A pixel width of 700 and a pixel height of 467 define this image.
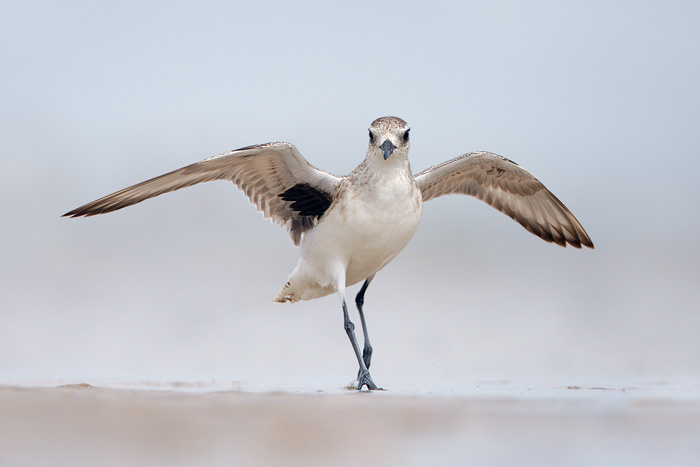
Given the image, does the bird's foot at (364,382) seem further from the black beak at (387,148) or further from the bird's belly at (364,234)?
the black beak at (387,148)

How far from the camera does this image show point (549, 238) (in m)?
12.7

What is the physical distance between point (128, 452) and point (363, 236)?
417cm

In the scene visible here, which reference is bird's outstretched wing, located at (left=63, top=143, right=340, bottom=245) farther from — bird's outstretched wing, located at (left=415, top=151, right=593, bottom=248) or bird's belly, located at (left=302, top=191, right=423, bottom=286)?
bird's outstretched wing, located at (left=415, top=151, right=593, bottom=248)

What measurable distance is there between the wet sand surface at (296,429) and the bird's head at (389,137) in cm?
311

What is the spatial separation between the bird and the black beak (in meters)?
0.01

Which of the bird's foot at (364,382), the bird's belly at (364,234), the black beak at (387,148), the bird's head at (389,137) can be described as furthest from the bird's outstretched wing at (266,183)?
the bird's foot at (364,382)

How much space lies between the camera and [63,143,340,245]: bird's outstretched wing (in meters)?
10.3

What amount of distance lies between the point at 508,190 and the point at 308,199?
3061mm

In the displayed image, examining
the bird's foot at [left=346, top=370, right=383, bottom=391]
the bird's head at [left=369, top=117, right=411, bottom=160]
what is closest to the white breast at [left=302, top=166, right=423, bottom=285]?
the bird's head at [left=369, top=117, right=411, bottom=160]

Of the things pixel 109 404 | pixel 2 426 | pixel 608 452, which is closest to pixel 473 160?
pixel 608 452

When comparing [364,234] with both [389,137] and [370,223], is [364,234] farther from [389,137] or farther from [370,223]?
[389,137]

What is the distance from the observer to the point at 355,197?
1001 cm

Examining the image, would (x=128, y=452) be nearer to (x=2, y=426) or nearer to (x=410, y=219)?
(x=2, y=426)

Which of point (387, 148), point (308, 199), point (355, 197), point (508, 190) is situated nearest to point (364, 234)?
point (355, 197)
